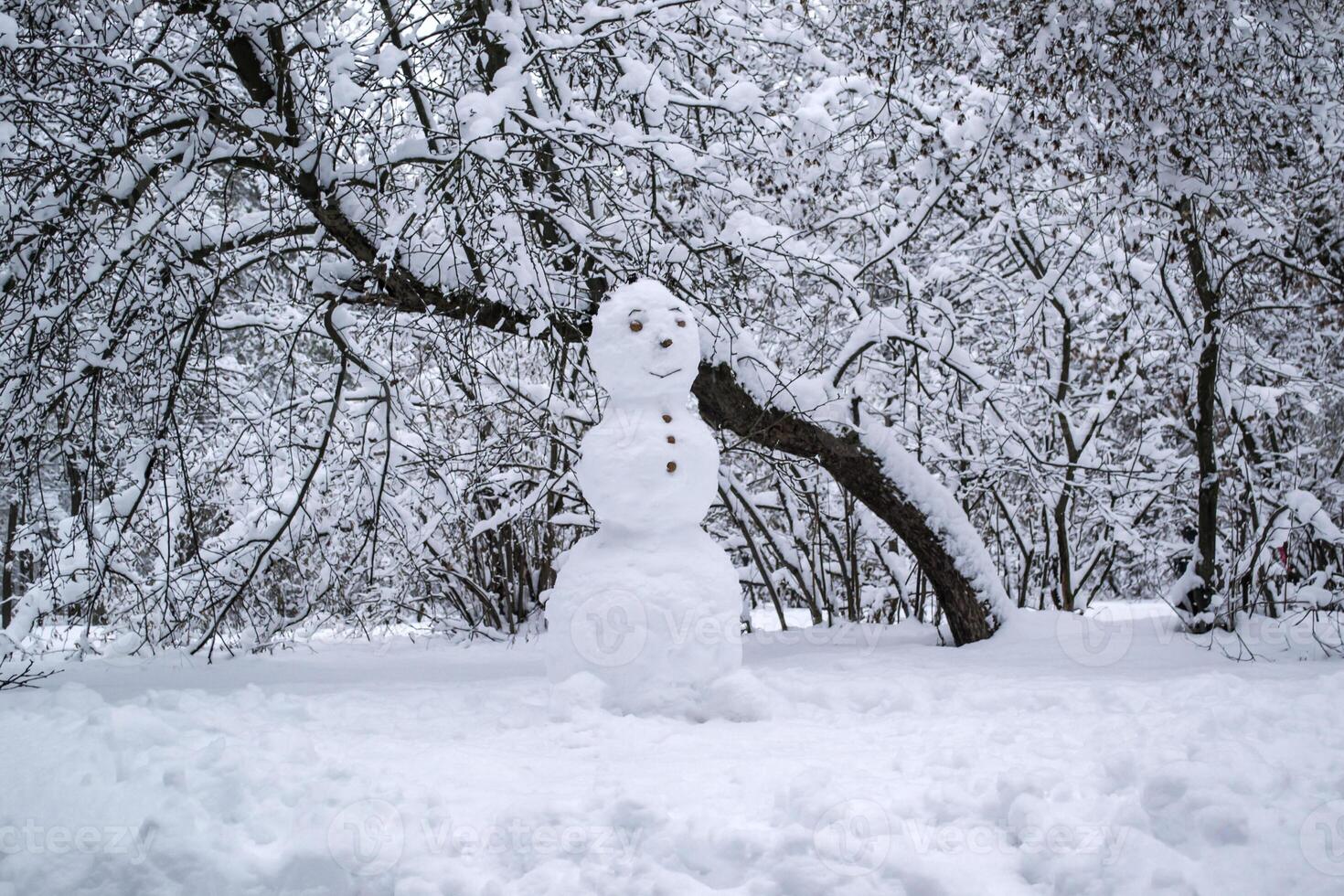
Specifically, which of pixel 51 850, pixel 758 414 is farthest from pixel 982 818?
pixel 758 414

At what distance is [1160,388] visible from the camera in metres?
8.42

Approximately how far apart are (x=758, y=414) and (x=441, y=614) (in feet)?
18.7

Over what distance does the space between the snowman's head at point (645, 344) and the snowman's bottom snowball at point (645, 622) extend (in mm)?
736

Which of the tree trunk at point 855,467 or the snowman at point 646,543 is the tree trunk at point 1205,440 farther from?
the snowman at point 646,543

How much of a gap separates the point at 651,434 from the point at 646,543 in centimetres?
52

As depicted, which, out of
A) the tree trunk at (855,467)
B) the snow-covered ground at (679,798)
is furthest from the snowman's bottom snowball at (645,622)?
the tree trunk at (855,467)

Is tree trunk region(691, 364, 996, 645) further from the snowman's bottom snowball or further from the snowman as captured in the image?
the snowman's bottom snowball

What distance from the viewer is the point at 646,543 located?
469cm

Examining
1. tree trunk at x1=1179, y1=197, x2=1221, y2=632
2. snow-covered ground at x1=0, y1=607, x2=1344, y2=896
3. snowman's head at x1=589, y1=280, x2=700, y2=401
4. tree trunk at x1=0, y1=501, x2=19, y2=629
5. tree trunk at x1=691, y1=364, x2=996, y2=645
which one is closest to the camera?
snow-covered ground at x1=0, y1=607, x2=1344, y2=896

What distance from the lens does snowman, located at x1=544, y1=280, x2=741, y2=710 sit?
14.5ft

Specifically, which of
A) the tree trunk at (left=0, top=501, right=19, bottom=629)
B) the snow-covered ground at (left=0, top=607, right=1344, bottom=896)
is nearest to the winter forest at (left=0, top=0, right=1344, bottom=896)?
the snow-covered ground at (left=0, top=607, right=1344, bottom=896)

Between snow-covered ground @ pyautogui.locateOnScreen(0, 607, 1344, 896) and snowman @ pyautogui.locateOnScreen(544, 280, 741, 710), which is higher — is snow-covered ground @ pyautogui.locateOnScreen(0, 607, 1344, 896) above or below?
below

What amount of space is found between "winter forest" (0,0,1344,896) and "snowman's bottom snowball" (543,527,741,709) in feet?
0.07

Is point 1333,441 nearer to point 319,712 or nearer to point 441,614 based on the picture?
point 441,614
